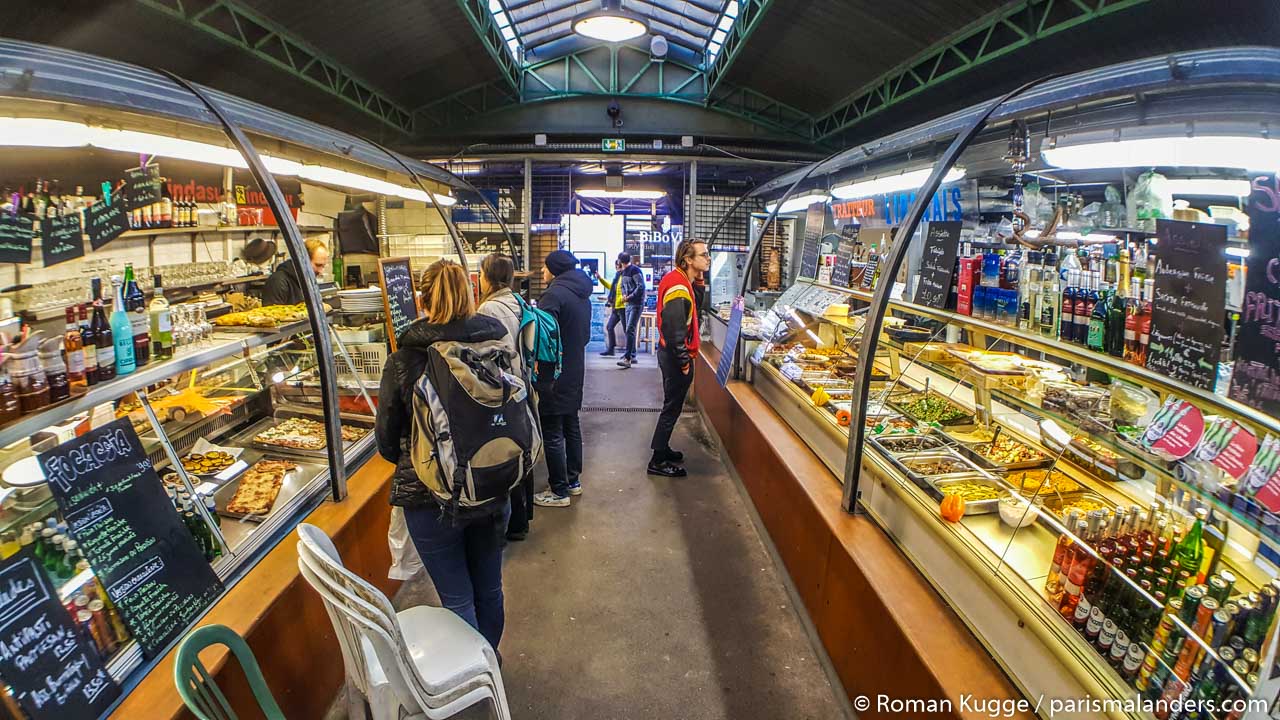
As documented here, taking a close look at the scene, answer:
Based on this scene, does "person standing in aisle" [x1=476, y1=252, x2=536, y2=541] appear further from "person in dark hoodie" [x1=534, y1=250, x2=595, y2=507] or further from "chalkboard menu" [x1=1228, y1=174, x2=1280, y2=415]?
"chalkboard menu" [x1=1228, y1=174, x2=1280, y2=415]

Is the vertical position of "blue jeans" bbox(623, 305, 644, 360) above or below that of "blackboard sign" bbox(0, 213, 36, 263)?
below

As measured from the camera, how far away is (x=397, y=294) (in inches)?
173

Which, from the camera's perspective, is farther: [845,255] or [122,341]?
[845,255]

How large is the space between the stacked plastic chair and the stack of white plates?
2.66m

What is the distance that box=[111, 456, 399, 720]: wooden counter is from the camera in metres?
1.93

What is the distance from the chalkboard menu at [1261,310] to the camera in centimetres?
160

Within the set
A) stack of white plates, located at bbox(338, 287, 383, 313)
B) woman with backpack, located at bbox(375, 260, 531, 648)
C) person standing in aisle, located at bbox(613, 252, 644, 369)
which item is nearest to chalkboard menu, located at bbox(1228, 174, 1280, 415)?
woman with backpack, located at bbox(375, 260, 531, 648)

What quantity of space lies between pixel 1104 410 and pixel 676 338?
10.2 feet

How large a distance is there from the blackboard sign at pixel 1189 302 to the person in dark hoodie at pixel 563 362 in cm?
331

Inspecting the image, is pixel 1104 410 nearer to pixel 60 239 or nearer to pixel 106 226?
pixel 60 239

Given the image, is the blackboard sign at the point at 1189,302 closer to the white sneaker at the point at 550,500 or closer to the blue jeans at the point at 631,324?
the white sneaker at the point at 550,500

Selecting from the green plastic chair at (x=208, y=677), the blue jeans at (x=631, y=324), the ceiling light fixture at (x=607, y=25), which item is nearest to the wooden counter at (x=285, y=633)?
the green plastic chair at (x=208, y=677)

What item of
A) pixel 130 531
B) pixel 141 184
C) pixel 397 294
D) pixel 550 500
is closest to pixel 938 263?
pixel 550 500

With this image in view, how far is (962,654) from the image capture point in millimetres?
2162
